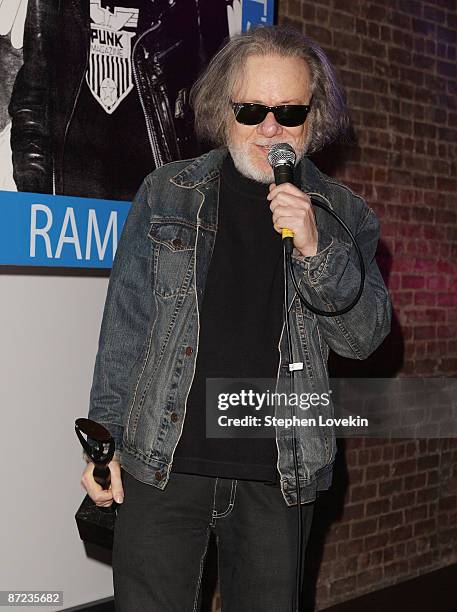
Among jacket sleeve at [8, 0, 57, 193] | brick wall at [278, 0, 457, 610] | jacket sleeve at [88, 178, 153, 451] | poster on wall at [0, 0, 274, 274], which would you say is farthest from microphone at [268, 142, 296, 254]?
brick wall at [278, 0, 457, 610]

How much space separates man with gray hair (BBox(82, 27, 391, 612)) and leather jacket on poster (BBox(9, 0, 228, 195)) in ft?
2.60

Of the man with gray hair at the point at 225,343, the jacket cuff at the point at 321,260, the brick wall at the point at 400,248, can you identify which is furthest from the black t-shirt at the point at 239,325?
the brick wall at the point at 400,248

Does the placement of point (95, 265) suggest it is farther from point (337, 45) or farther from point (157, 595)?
point (337, 45)

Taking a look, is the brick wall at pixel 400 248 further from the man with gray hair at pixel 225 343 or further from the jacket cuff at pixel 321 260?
the jacket cuff at pixel 321 260

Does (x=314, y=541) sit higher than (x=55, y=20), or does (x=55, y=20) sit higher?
(x=55, y=20)

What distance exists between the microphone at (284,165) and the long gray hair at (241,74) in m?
0.27

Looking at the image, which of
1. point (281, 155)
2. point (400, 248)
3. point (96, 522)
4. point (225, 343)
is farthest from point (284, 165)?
point (400, 248)

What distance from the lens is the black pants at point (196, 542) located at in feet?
7.75

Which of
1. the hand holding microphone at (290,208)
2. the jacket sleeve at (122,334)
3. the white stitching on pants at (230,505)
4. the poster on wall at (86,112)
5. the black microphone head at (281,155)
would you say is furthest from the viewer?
the poster on wall at (86,112)

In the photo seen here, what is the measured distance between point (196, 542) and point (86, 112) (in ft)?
5.49

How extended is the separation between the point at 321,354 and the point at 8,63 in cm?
146

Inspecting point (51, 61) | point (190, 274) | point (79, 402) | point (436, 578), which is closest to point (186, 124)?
point (51, 61)

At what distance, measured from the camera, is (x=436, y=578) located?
5.51 m

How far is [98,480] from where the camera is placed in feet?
8.04
